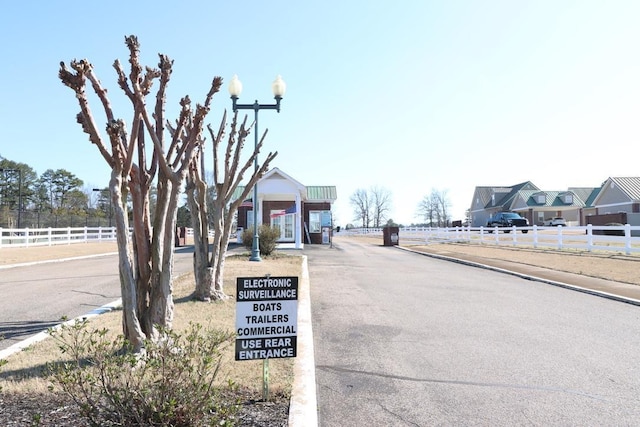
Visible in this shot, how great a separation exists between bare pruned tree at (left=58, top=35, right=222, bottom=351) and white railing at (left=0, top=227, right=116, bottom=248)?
23.3m

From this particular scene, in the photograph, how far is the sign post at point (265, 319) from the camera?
3789 mm

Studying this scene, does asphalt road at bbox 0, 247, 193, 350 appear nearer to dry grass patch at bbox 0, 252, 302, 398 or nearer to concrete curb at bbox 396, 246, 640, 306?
dry grass patch at bbox 0, 252, 302, 398

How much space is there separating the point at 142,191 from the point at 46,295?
6.35 metres

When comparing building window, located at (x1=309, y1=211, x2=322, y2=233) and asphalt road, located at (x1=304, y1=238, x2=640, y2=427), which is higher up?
building window, located at (x1=309, y1=211, x2=322, y2=233)

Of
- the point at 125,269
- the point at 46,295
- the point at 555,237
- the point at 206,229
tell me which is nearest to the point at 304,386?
the point at 125,269

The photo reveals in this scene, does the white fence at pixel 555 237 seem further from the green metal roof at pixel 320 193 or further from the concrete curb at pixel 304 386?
the concrete curb at pixel 304 386

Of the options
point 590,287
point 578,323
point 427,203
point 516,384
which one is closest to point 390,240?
point 590,287

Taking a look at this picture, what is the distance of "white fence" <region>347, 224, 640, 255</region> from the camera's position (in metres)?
18.8

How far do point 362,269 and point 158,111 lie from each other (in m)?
11.3

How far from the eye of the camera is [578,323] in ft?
23.8

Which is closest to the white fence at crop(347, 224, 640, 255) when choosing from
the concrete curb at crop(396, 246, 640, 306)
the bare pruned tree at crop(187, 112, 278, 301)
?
the concrete curb at crop(396, 246, 640, 306)

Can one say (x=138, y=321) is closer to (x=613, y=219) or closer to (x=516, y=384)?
Result: (x=516, y=384)

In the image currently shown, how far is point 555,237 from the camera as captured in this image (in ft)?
74.4

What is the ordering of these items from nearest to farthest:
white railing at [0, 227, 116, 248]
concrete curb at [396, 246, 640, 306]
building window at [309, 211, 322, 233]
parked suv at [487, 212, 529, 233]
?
1. concrete curb at [396, 246, 640, 306]
2. white railing at [0, 227, 116, 248]
3. building window at [309, 211, 322, 233]
4. parked suv at [487, 212, 529, 233]
